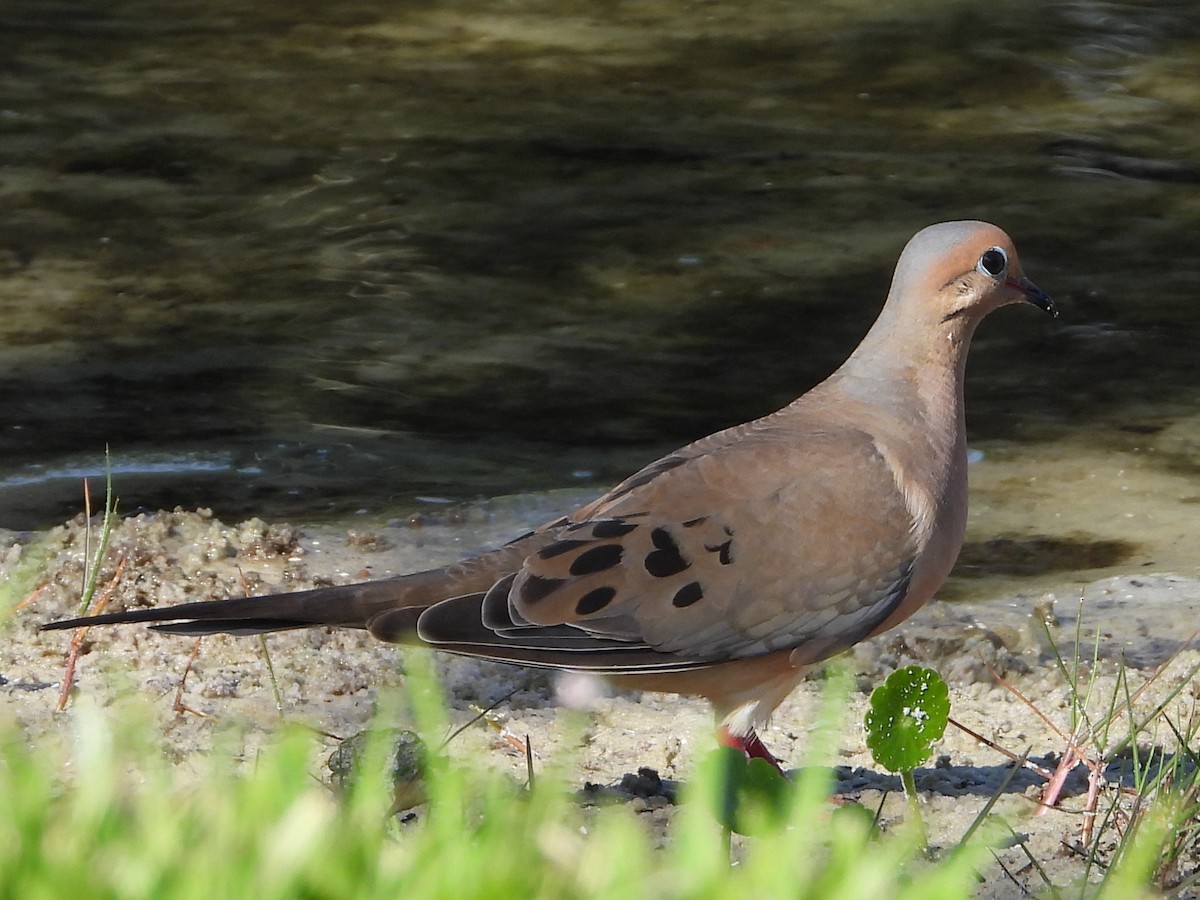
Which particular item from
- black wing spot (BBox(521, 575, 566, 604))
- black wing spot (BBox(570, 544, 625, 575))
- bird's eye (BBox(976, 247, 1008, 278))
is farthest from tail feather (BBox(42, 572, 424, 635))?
bird's eye (BBox(976, 247, 1008, 278))

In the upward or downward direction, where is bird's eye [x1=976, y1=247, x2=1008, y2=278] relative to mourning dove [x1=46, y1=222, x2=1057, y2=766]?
upward

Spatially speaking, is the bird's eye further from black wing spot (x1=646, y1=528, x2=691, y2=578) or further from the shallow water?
the shallow water

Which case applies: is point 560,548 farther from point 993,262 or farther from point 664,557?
point 993,262

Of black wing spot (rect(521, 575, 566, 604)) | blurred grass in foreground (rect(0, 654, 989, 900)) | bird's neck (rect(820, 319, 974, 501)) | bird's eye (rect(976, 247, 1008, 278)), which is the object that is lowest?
black wing spot (rect(521, 575, 566, 604))

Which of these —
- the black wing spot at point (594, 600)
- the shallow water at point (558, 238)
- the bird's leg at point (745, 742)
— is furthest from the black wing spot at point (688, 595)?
the shallow water at point (558, 238)

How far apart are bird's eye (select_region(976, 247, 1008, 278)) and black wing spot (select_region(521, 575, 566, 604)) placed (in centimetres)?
113

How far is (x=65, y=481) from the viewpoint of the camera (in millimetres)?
5836

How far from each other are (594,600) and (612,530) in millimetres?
150

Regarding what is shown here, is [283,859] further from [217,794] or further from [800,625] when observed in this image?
[800,625]

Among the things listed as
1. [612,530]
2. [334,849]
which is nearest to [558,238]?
[612,530]

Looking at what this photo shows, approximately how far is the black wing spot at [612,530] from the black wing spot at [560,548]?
0.10 ft

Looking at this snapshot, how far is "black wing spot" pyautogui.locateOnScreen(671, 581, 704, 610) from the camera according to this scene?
11.7ft

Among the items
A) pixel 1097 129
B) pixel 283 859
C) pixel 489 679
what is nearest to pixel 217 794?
pixel 283 859

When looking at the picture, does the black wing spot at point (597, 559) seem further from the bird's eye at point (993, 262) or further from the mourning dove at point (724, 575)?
the bird's eye at point (993, 262)
